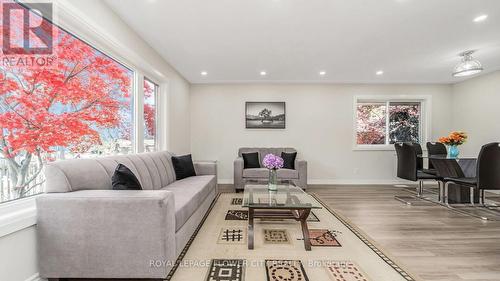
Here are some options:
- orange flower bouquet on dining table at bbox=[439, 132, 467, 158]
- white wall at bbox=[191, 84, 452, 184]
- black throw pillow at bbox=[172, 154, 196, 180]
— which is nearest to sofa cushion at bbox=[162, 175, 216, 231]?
black throw pillow at bbox=[172, 154, 196, 180]

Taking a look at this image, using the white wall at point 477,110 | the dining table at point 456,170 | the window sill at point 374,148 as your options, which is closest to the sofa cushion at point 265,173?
the window sill at point 374,148

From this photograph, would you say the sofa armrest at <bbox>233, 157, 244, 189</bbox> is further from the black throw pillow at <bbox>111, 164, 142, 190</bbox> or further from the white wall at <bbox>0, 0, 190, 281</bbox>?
the black throw pillow at <bbox>111, 164, 142, 190</bbox>

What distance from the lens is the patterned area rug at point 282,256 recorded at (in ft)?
6.75

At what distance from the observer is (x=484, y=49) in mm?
3895

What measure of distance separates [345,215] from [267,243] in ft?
5.21

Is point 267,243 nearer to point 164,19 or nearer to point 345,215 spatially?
point 345,215

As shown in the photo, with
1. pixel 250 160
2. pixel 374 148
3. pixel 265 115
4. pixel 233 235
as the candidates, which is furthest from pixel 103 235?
pixel 374 148

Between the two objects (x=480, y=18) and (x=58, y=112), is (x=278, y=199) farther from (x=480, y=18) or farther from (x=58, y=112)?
(x=480, y=18)

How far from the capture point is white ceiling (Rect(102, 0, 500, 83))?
104 inches

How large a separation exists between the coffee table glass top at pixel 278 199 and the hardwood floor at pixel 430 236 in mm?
866

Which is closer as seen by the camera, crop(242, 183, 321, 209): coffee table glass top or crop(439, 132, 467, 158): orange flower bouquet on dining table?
crop(242, 183, 321, 209): coffee table glass top

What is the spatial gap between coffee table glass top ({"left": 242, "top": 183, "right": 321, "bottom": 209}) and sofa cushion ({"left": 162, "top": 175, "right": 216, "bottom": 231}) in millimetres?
559

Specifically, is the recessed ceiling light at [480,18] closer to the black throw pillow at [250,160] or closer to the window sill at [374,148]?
the window sill at [374,148]

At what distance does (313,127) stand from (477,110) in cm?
343
